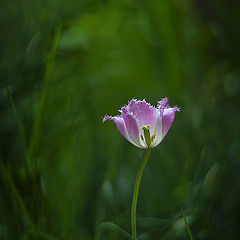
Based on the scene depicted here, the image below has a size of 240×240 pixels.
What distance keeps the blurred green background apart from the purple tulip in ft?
0.52

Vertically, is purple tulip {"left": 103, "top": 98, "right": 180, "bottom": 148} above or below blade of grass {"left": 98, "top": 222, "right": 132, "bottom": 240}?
above

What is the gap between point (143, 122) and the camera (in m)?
0.72

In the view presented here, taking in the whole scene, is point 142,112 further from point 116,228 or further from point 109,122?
point 109,122

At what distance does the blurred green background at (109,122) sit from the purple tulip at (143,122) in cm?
16

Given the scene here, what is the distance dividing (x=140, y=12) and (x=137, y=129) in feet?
3.04

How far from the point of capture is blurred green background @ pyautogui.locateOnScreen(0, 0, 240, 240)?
0.88 metres

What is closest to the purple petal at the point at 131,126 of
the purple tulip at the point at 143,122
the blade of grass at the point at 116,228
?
the purple tulip at the point at 143,122

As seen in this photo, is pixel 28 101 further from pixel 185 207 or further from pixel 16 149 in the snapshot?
pixel 185 207

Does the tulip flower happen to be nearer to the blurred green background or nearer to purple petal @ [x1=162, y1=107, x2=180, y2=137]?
purple petal @ [x1=162, y1=107, x2=180, y2=137]

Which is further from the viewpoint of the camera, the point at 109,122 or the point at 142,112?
the point at 109,122

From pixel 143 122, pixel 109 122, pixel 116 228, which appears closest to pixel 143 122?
pixel 143 122

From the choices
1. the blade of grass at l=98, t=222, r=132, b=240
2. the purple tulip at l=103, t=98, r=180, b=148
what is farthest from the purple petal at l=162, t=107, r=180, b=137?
the blade of grass at l=98, t=222, r=132, b=240

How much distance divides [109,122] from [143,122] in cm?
88

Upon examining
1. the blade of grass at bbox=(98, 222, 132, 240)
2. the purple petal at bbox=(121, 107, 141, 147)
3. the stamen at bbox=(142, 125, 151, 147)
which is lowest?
the blade of grass at bbox=(98, 222, 132, 240)
